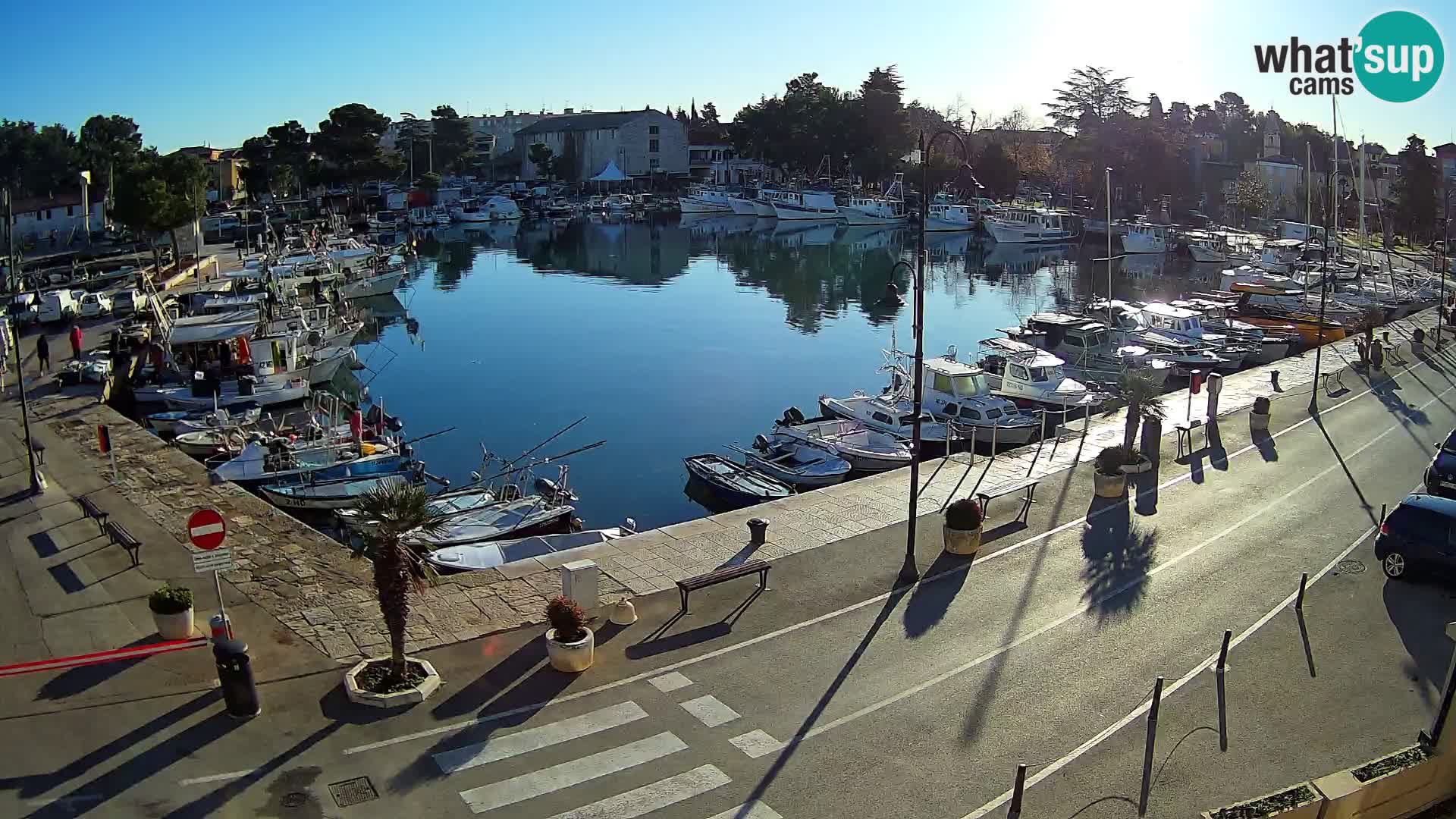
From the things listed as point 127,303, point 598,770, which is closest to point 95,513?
point 598,770

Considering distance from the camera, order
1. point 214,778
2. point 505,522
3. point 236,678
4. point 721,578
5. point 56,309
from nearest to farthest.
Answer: point 214,778 < point 236,678 < point 721,578 < point 505,522 < point 56,309

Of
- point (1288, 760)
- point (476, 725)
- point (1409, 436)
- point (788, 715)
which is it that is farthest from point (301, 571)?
point (1409, 436)

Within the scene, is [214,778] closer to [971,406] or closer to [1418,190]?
[971,406]

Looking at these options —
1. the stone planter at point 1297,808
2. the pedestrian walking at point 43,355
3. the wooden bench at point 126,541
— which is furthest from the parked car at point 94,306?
the stone planter at point 1297,808

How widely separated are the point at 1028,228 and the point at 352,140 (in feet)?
230

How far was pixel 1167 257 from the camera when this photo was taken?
96.1 meters

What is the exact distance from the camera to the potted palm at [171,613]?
1493cm

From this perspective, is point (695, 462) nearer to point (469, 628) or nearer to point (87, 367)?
point (469, 628)

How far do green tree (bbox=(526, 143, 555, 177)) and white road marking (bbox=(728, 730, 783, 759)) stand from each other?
148 m

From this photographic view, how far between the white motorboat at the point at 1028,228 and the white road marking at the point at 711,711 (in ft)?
332

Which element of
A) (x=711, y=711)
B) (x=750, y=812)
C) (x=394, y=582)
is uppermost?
(x=394, y=582)

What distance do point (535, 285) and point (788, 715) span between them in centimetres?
6987

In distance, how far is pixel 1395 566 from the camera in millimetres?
17766

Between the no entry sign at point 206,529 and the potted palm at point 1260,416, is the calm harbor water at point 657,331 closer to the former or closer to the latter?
the no entry sign at point 206,529
